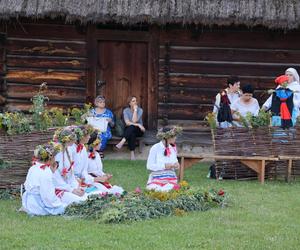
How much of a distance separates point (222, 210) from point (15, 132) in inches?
119

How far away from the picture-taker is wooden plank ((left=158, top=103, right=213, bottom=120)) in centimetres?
1467

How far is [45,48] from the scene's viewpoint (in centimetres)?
1460

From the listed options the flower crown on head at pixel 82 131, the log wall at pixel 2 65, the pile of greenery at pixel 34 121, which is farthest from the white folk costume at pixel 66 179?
the log wall at pixel 2 65

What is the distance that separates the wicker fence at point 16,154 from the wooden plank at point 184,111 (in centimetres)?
505

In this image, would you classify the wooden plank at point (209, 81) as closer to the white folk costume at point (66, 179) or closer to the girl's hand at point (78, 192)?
the white folk costume at point (66, 179)

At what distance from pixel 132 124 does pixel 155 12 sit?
2183mm

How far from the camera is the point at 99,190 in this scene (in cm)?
953

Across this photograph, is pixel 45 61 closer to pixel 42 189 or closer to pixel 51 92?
pixel 51 92

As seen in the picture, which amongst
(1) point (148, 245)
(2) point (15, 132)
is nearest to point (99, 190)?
(2) point (15, 132)

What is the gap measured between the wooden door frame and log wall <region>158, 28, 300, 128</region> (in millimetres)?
123

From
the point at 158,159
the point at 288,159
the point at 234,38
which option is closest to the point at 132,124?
the point at 234,38

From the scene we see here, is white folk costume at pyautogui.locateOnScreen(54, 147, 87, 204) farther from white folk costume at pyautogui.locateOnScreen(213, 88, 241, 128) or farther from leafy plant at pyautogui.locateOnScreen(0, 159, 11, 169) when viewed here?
white folk costume at pyautogui.locateOnScreen(213, 88, 241, 128)

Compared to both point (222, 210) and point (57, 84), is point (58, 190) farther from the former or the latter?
point (57, 84)

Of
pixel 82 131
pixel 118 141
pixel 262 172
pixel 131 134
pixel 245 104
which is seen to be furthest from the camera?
pixel 118 141
